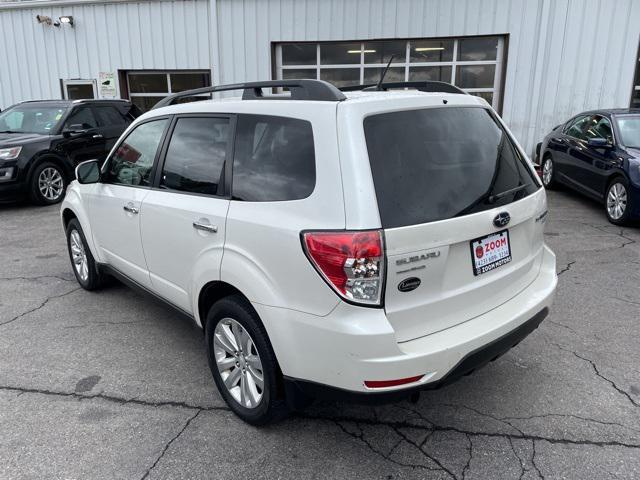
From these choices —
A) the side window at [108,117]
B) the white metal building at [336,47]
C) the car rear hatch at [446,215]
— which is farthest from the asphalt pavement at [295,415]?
the white metal building at [336,47]

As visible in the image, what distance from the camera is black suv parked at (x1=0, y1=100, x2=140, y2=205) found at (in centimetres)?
838

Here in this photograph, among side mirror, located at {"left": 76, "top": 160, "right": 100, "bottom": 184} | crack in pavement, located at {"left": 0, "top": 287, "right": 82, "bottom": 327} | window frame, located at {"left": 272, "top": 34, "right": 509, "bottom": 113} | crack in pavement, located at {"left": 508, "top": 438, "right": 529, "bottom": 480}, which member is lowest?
crack in pavement, located at {"left": 0, "top": 287, "right": 82, "bottom": 327}

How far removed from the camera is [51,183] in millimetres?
8945

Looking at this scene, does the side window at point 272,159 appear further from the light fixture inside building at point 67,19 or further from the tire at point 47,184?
the light fixture inside building at point 67,19

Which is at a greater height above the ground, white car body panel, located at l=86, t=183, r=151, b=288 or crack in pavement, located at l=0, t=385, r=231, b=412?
white car body panel, located at l=86, t=183, r=151, b=288

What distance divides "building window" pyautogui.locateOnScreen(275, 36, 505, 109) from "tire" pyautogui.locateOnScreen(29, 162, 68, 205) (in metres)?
6.15

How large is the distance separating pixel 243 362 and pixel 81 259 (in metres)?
2.81

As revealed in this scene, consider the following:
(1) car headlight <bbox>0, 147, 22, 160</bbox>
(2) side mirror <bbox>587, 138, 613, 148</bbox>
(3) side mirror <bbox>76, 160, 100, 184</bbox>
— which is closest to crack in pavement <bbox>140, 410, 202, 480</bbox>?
(3) side mirror <bbox>76, 160, 100, 184</bbox>

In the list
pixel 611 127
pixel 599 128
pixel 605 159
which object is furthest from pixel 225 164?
pixel 599 128

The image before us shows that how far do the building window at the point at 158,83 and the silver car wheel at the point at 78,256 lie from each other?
9.16 metres

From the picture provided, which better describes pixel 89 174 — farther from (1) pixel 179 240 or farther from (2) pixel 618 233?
(2) pixel 618 233

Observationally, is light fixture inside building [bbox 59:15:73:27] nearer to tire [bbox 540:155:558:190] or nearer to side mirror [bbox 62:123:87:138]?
side mirror [bbox 62:123:87:138]

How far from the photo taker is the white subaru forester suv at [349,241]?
7.16 ft

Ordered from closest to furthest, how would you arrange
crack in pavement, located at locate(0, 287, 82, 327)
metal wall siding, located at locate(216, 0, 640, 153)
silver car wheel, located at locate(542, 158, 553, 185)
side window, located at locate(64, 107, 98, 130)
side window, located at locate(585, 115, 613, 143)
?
crack in pavement, located at locate(0, 287, 82, 327)
side window, located at locate(585, 115, 613, 143)
side window, located at locate(64, 107, 98, 130)
silver car wheel, located at locate(542, 158, 553, 185)
metal wall siding, located at locate(216, 0, 640, 153)
